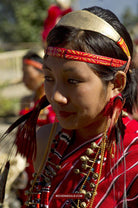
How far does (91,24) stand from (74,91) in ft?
1.04

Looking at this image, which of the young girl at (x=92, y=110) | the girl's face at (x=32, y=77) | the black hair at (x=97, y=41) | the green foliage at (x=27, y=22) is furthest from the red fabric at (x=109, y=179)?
the green foliage at (x=27, y=22)

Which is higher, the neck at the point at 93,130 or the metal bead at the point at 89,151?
the neck at the point at 93,130

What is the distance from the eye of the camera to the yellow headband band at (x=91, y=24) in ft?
4.73

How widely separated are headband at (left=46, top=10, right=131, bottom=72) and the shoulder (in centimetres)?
51

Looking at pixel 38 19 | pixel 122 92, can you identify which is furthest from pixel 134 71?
pixel 38 19

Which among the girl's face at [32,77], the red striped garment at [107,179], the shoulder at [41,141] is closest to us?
the red striped garment at [107,179]

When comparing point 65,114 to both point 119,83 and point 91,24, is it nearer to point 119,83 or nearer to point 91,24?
point 119,83

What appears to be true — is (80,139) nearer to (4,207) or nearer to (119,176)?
(119,176)

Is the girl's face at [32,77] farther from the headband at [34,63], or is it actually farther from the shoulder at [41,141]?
the shoulder at [41,141]

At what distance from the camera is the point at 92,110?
147 cm

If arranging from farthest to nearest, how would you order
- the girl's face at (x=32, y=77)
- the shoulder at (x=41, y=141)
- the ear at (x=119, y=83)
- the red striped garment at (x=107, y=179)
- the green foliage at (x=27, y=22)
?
the green foliage at (x=27, y=22) → the girl's face at (x=32, y=77) → the shoulder at (x=41, y=141) → the ear at (x=119, y=83) → the red striped garment at (x=107, y=179)

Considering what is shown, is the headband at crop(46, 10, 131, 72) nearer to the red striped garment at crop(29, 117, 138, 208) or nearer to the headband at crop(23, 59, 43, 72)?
the red striped garment at crop(29, 117, 138, 208)

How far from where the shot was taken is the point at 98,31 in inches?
56.4

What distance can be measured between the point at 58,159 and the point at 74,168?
0.12m
